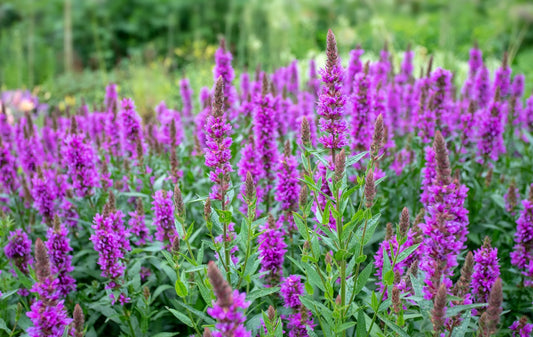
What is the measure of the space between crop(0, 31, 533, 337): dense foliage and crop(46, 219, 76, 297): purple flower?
0.4 inches

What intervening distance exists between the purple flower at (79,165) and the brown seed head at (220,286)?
2074mm

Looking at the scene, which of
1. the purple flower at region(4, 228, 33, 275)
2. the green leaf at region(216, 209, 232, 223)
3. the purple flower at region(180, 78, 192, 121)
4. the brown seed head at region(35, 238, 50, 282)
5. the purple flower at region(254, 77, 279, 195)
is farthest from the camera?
the purple flower at region(180, 78, 192, 121)

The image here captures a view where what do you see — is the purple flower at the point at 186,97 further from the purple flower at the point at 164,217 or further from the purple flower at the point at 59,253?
the purple flower at the point at 59,253

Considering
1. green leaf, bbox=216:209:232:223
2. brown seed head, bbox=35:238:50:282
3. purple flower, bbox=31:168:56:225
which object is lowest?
purple flower, bbox=31:168:56:225

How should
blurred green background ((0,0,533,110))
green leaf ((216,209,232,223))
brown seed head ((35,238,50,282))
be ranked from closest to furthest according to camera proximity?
brown seed head ((35,238,50,282)), green leaf ((216,209,232,223)), blurred green background ((0,0,533,110))

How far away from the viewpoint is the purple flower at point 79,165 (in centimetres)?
309

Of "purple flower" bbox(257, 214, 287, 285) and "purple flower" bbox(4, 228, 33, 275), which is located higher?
"purple flower" bbox(257, 214, 287, 285)

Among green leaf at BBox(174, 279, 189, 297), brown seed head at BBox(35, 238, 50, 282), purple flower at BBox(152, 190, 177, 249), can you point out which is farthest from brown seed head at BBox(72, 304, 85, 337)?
purple flower at BBox(152, 190, 177, 249)

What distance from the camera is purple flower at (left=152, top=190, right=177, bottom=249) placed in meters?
2.63

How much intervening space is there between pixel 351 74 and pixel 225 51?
3.48 ft

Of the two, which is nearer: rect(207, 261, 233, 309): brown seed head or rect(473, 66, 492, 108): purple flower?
rect(207, 261, 233, 309): brown seed head

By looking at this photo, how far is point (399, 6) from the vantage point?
18.9m

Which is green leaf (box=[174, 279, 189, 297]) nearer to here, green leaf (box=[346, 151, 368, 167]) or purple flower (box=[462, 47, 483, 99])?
green leaf (box=[346, 151, 368, 167])

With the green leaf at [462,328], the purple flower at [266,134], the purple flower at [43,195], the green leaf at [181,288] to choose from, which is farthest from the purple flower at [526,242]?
the purple flower at [43,195]
